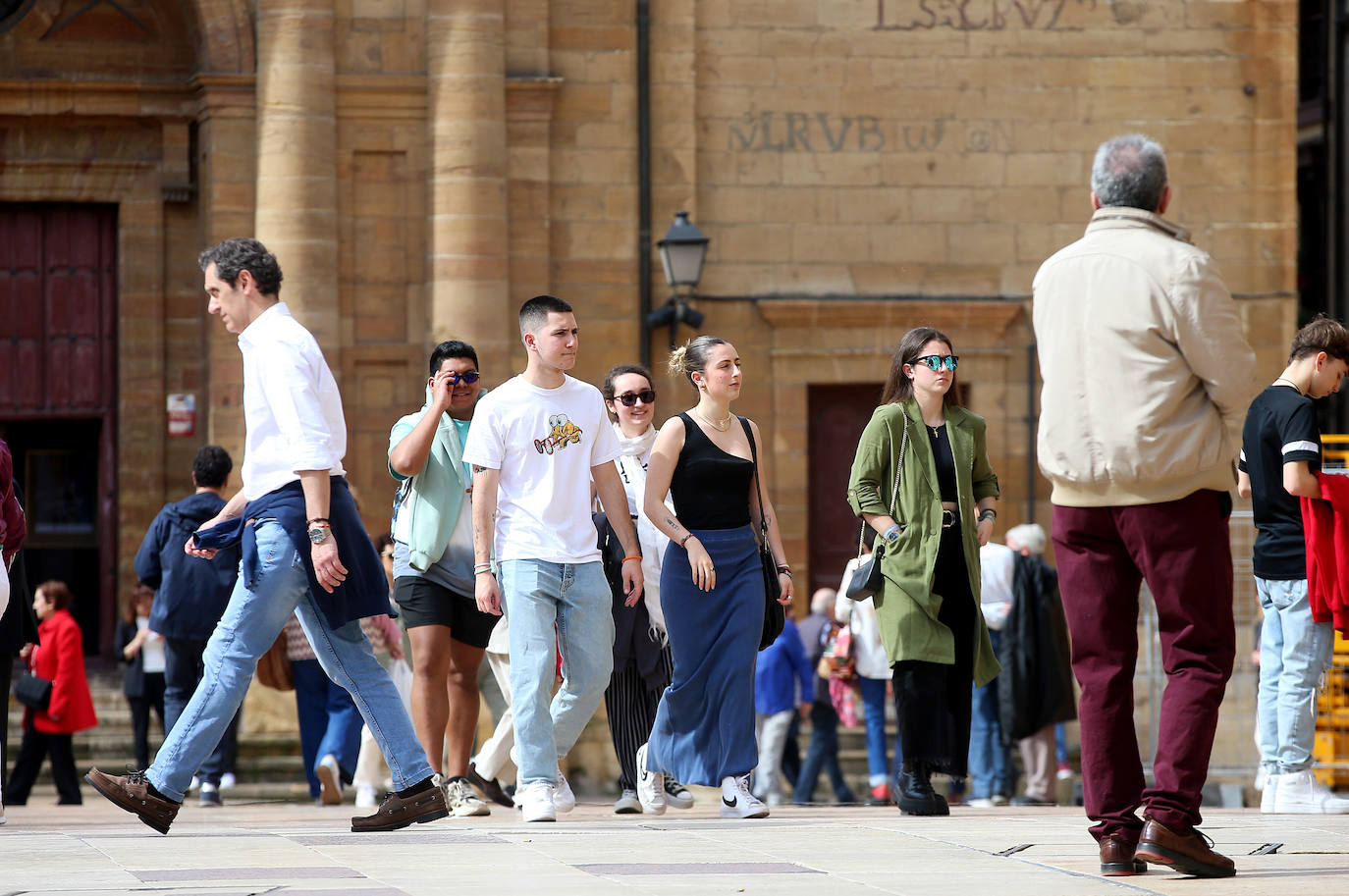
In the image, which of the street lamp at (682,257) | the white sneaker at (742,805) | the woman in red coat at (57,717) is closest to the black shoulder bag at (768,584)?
the white sneaker at (742,805)

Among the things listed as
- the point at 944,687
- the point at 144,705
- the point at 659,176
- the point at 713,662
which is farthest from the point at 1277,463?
the point at 659,176

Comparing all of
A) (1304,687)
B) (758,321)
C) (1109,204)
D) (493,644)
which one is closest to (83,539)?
(758,321)

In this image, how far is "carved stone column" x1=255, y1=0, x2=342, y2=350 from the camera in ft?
50.5

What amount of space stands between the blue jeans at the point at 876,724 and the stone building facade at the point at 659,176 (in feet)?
13.4

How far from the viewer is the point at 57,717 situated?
11953 mm

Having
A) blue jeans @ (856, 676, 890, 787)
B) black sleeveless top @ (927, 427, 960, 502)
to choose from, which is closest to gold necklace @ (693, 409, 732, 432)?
black sleeveless top @ (927, 427, 960, 502)

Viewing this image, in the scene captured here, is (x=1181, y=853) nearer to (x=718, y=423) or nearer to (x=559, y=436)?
(x=559, y=436)

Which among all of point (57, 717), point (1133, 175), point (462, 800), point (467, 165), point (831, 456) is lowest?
point (57, 717)

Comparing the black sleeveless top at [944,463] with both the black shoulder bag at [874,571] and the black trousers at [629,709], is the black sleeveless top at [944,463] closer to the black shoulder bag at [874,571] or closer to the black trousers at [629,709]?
the black shoulder bag at [874,571]

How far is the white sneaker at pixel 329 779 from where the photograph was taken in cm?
1061

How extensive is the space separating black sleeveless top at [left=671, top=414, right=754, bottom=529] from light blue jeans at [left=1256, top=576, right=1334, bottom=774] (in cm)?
221

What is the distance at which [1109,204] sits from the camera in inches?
223

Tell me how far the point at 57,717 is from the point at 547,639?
18.3ft

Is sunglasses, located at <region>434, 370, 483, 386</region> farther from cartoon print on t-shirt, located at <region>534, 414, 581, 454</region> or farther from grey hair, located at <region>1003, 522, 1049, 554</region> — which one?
grey hair, located at <region>1003, 522, 1049, 554</region>
